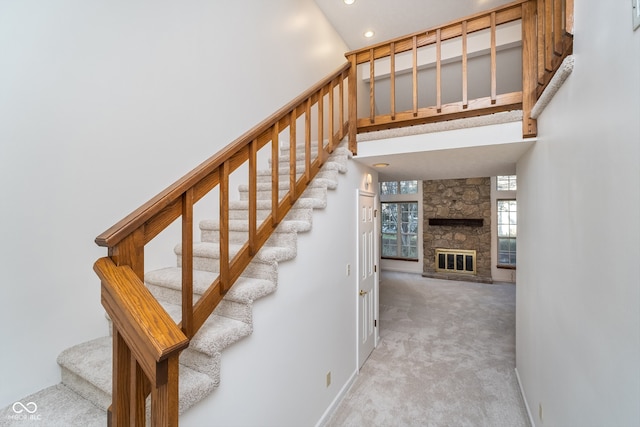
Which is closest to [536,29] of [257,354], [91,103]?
[257,354]

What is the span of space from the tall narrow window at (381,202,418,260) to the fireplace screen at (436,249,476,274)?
2.33 ft

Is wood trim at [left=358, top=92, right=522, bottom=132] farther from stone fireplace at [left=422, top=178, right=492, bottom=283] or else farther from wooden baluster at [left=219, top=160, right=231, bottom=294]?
stone fireplace at [left=422, top=178, right=492, bottom=283]

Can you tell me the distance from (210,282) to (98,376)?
644 mm

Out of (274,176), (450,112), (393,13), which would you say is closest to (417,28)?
(393,13)

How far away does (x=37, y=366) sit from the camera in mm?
1530

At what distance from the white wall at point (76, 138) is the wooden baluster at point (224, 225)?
0.92 meters

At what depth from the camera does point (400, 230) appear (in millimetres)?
9055

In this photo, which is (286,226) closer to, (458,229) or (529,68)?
(529,68)

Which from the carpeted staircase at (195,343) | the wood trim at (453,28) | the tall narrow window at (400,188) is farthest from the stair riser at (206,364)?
the tall narrow window at (400,188)

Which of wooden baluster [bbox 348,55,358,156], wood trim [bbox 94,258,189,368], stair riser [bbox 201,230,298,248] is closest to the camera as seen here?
wood trim [bbox 94,258,189,368]

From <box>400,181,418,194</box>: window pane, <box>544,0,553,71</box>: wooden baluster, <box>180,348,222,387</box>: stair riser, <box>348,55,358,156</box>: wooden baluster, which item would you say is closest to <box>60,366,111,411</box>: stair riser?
<box>180,348,222,387</box>: stair riser

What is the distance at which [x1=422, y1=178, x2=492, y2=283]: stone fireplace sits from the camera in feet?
25.3

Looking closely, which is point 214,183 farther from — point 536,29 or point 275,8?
point 275,8

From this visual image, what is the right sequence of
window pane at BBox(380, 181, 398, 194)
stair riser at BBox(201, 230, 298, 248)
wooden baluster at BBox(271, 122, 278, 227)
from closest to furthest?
wooden baluster at BBox(271, 122, 278, 227) → stair riser at BBox(201, 230, 298, 248) → window pane at BBox(380, 181, 398, 194)
